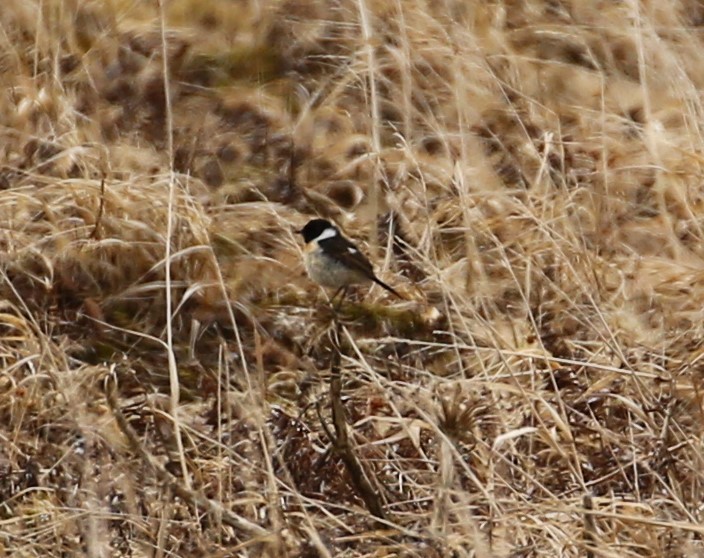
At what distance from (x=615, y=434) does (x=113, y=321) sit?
172 centimetres

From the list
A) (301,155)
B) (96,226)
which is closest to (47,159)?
(96,226)

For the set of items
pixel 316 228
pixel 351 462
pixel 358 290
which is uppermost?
pixel 351 462

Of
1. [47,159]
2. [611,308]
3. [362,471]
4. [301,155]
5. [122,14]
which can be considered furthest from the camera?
[122,14]

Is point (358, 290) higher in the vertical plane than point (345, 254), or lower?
lower

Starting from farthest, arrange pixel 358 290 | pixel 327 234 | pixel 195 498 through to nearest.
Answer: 1. pixel 358 290
2. pixel 327 234
3. pixel 195 498

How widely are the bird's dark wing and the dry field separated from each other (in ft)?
0.71

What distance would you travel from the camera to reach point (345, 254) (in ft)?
14.5

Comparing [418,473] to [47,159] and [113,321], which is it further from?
[47,159]

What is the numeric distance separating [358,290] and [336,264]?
526 millimetres

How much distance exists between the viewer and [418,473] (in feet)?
12.3

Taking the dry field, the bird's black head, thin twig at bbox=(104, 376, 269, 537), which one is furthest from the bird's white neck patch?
thin twig at bbox=(104, 376, 269, 537)

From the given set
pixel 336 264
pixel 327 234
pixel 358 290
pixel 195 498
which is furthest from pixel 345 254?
pixel 195 498

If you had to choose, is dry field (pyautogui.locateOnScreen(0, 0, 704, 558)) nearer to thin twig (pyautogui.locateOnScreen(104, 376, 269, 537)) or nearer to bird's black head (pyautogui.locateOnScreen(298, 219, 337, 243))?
thin twig (pyautogui.locateOnScreen(104, 376, 269, 537))

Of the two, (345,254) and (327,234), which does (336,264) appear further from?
(327,234)
